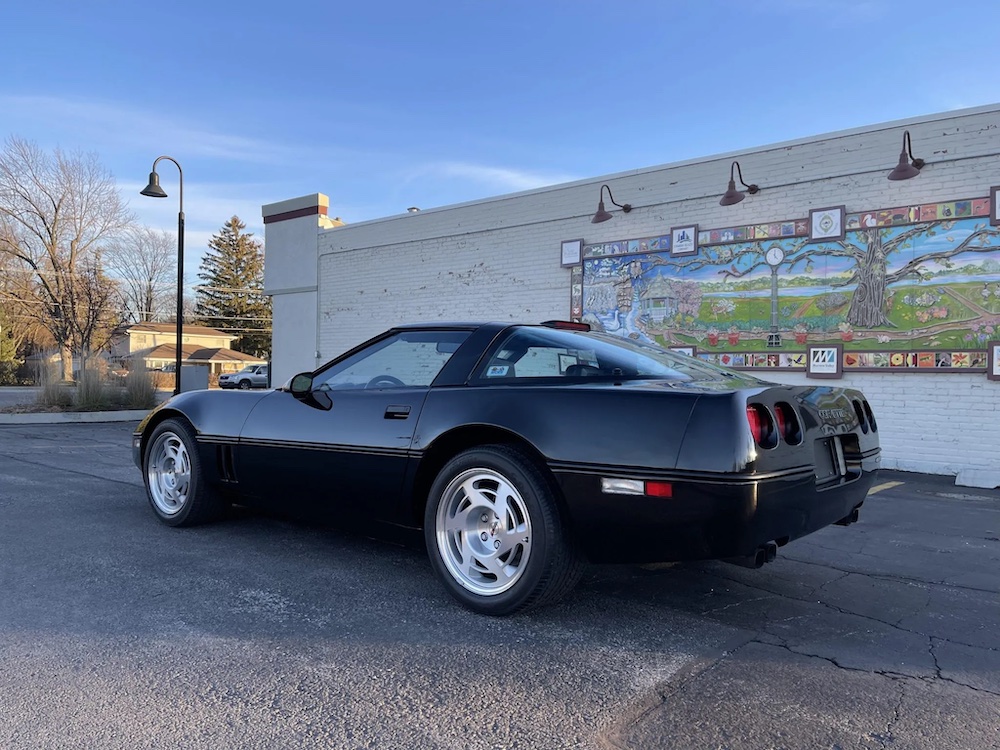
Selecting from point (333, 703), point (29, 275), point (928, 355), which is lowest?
point (333, 703)

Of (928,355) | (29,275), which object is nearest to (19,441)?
(928,355)

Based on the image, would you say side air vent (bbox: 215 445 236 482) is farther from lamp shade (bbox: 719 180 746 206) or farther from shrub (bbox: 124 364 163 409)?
shrub (bbox: 124 364 163 409)

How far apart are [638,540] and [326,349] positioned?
1412cm

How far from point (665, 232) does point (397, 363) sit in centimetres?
815

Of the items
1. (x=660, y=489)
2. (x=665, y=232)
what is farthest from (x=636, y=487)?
(x=665, y=232)

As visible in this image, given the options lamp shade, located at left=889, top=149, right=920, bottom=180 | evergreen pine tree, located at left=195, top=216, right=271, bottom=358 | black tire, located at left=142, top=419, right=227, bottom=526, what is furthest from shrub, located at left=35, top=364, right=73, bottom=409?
evergreen pine tree, located at left=195, top=216, right=271, bottom=358

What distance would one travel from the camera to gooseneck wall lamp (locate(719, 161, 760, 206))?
402 inches

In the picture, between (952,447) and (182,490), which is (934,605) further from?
(952,447)

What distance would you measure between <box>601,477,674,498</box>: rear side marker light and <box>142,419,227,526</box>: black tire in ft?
9.16

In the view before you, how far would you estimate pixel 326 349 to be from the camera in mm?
16219

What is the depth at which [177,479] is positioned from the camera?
4.78 metres

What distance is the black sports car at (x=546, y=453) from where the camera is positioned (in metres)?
A: 2.76

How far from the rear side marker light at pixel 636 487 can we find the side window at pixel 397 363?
1199 millimetres

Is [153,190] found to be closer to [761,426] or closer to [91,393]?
[91,393]
